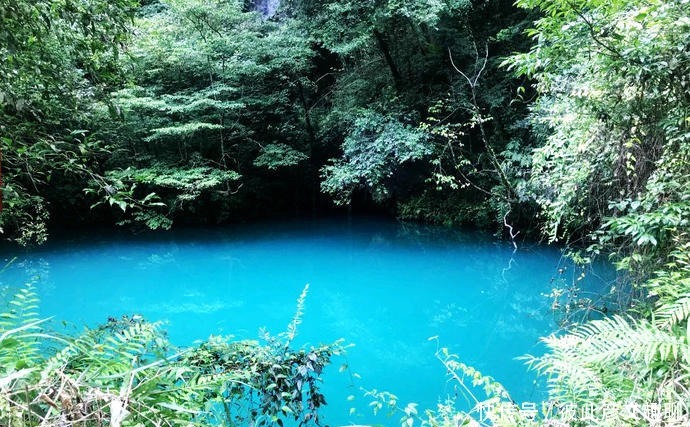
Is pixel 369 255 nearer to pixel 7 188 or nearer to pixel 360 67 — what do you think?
pixel 360 67

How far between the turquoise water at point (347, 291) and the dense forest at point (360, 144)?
530 mm

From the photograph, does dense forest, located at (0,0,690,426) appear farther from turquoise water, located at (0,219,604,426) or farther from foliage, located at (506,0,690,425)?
turquoise water, located at (0,219,604,426)

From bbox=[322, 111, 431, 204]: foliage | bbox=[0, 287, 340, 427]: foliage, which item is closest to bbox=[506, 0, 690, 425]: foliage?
bbox=[0, 287, 340, 427]: foliage

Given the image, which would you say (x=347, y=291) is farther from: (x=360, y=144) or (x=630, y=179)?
(x=630, y=179)

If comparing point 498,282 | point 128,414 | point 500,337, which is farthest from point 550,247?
point 128,414

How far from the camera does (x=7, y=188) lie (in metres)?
2.02

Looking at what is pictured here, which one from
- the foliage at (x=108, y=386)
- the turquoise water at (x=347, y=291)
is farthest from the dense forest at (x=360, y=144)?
the turquoise water at (x=347, y=291)

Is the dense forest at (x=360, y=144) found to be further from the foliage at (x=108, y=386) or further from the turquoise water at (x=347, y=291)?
the turquoise water at (x=347, y=291)

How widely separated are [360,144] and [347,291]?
3.82 meters

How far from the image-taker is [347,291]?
6434 millimetres

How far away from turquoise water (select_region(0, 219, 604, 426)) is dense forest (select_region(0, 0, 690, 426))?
20.9 inches

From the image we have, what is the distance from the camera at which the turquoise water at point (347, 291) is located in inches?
158

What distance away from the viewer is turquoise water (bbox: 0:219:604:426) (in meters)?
4.02

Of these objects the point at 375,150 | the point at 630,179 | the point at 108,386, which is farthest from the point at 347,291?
the point at 108,386
